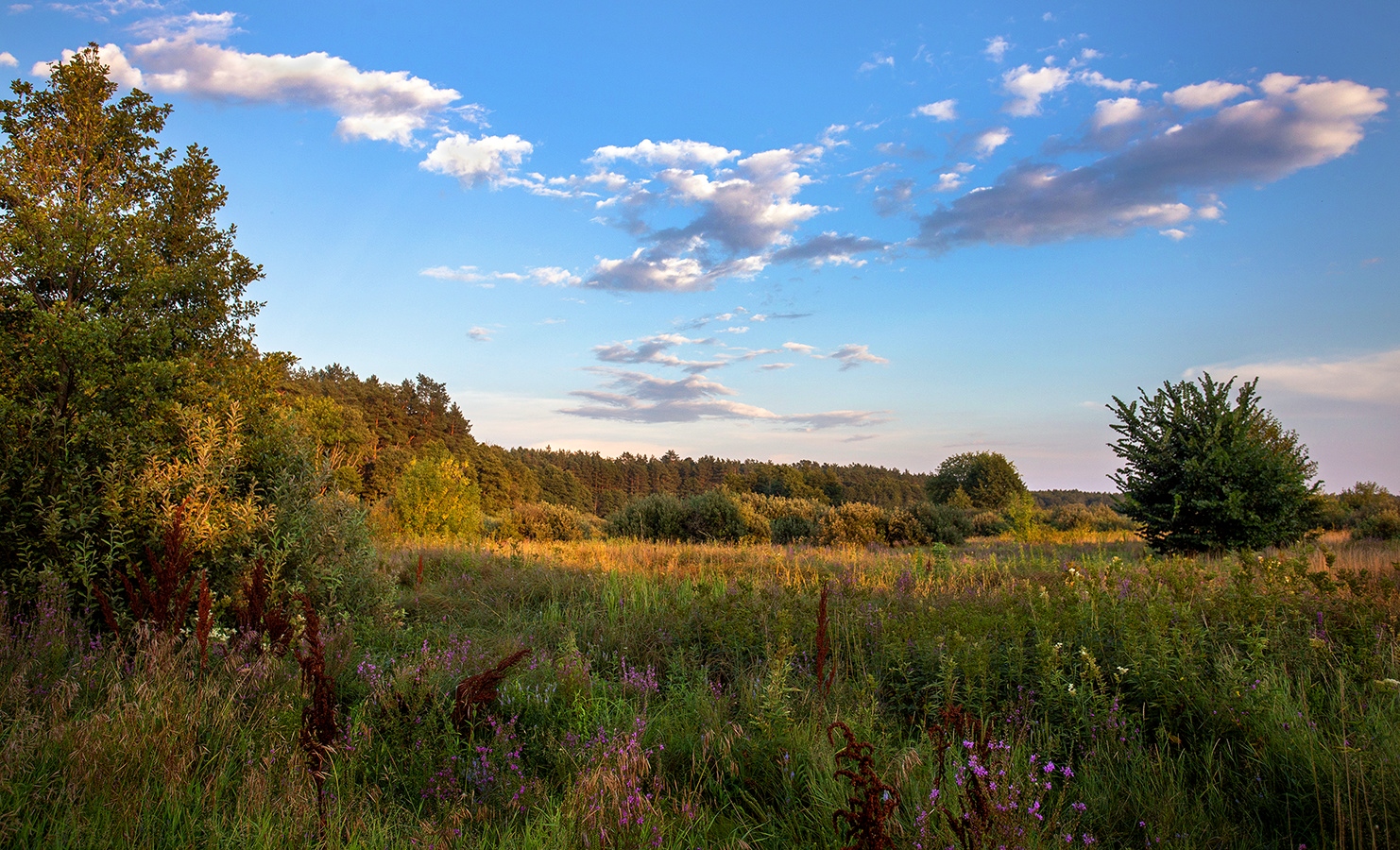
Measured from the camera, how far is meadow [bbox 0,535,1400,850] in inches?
105

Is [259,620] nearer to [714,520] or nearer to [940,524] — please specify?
[714,520]

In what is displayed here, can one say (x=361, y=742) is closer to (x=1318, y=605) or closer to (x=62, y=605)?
(x=62, y=605)

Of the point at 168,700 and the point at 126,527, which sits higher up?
the point at 126,527

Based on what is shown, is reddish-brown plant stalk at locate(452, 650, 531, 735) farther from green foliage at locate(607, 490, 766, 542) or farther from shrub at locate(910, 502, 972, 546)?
shrub at locate(910, 502, 972, 546)

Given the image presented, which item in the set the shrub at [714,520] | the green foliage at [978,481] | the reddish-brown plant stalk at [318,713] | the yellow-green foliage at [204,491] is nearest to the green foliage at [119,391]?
the yellow-green foliage at [204,491]

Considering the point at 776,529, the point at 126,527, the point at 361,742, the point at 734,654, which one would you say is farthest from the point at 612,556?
the point at 776,529

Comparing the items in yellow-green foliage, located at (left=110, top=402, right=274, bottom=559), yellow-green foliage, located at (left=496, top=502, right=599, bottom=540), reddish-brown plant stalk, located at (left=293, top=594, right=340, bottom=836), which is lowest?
yellow-green foliage, located at (left=496, top=502, right=599, bottom=540)

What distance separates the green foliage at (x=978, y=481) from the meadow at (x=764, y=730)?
51.3m

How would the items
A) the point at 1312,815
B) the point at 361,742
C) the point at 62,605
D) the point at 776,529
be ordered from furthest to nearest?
the point at 776,529, the point at 62,605, the point at 361,742, the point at 1312,815

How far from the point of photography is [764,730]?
3539 millimetres

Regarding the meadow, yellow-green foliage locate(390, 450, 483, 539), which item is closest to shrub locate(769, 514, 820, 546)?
yellow-green foliage locate(390, 450, 483, 539)

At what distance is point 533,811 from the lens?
119 inches

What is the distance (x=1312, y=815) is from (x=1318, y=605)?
3585mm

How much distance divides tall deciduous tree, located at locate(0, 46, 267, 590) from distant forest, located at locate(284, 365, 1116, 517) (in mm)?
22792
